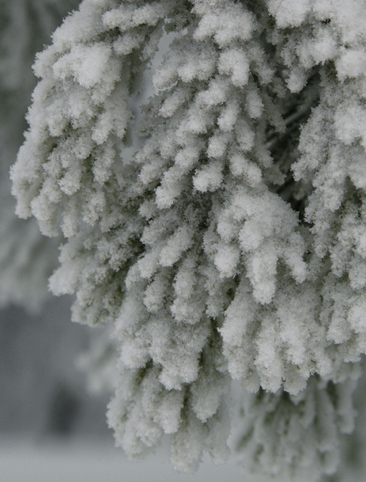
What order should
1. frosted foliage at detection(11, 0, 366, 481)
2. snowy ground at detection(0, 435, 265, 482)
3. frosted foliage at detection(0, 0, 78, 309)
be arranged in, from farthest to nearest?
snowy ground at detection(0, 435, 265, 482) → frosted foliage at detection(0, 0, 78, 309) → frosted foliage at detection(11, 0, 366, 481)

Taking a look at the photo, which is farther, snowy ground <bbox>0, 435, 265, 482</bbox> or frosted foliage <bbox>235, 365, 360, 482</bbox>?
snowy ground <bbox>0, 435, 265, 482</bbox>

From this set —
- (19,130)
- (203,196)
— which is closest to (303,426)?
(203,196)

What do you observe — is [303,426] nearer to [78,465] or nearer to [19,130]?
[19,130]

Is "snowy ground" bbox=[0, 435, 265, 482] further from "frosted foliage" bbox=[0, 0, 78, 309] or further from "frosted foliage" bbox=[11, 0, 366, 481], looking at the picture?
"frosted foliage" bbox=[11, 0, 366, 481]

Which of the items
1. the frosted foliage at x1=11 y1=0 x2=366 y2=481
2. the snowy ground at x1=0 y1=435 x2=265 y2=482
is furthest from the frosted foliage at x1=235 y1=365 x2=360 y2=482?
the snowy ground at x1=0 y1=435 x2=265 y2=482

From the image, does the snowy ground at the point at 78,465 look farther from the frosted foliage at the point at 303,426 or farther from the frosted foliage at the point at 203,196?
the frosted foliage at the point at 203,196

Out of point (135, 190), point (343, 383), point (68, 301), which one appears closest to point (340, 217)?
point (135, 190)
